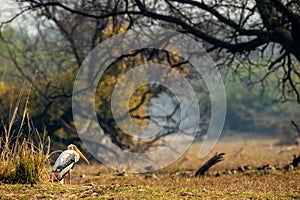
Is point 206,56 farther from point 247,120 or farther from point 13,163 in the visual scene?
point 247,120

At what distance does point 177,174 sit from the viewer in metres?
14.8

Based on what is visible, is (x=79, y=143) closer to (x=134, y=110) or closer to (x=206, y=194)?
(x=134, y=110)

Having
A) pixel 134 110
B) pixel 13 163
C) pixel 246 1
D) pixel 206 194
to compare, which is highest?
pixel 246 1

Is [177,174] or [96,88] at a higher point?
[96,88]

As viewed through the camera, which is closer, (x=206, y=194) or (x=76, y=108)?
(x=206, y=194)

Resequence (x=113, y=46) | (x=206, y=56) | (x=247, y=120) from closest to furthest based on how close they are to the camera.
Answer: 1. (x=206, y=56)
2. (x=113, y=46)
3. (x=247, y=120)

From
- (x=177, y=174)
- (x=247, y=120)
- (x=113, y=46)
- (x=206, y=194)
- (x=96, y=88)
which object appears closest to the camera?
(x=206, y=194)

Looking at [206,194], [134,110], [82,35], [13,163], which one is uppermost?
[82,35]

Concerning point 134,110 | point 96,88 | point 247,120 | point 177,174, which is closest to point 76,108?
point 96,88

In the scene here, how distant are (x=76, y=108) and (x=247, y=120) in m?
39.8

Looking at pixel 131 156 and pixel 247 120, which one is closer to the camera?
pixel 131 156

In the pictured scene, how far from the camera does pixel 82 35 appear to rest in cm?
2511

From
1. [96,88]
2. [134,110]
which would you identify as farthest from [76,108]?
[134,110]

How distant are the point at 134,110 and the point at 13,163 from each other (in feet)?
51.3
